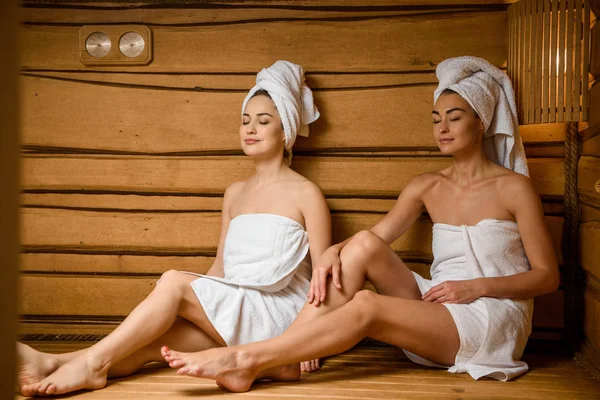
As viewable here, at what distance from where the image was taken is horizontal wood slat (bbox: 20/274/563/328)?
9.59 feet

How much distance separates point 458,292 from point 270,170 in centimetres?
94

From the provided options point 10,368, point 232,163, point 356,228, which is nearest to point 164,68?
point 232,163

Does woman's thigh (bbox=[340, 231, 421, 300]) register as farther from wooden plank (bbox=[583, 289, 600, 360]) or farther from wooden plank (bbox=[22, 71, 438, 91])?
wooden plank (bbox=[22, 71, 438, 91])

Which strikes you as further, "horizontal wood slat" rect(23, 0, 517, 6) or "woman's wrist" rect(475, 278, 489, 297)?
"horizontal wood slat" rect(23, 0, 517, 6)

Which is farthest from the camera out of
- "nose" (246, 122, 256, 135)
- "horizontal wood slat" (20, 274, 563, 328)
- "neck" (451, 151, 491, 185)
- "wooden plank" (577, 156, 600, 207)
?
"horizontal wood slat" (20, 274, 563, 328)

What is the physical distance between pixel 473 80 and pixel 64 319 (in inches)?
83.3

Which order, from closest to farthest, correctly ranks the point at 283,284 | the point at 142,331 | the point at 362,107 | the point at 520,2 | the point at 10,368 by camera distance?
the point at 10,368 → the point at 142,331 → the point at 283,284 → the point at 520,2 → the point at 362,107

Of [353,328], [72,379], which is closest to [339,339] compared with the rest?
[353,328]

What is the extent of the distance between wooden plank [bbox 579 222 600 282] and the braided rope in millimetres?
46

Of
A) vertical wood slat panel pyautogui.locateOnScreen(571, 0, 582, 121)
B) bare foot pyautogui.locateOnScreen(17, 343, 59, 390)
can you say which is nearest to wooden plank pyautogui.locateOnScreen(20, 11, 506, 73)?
vertical wood slat panel pyautogui.locateOnScreen(571, 0, 582, 121)

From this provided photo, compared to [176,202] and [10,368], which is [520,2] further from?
[10,368]

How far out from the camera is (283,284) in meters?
2.46

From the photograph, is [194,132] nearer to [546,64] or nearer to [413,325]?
[413,325]

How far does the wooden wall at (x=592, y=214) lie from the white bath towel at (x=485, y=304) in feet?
1.04
